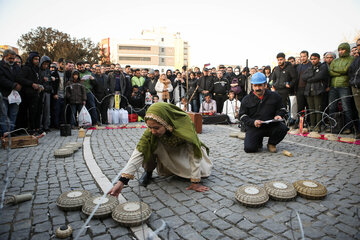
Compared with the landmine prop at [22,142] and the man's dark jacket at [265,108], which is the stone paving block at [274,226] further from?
the landmine prop at [22,142]

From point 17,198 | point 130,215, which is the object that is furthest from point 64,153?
point 130,215

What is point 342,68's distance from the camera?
770cm

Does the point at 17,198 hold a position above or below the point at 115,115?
below

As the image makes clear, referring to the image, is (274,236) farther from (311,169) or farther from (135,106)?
(135,106)

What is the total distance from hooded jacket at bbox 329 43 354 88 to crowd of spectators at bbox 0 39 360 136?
3 cm

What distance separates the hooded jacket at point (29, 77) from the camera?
7.50 metres

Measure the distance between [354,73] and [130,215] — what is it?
25.2 feet

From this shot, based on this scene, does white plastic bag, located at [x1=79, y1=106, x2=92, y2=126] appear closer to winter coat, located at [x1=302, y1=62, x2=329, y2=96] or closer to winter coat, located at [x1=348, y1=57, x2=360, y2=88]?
winter coat, located at [x1=302, y1=62, x2=329, y2=96]

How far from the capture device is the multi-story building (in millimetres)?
85875

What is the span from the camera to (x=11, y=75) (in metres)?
7.17

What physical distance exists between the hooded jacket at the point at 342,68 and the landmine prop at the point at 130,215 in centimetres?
777

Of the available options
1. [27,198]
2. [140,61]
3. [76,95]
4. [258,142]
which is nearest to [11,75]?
[76,95]

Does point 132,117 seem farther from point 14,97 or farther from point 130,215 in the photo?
point 130,215

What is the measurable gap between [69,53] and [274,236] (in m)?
22.2
